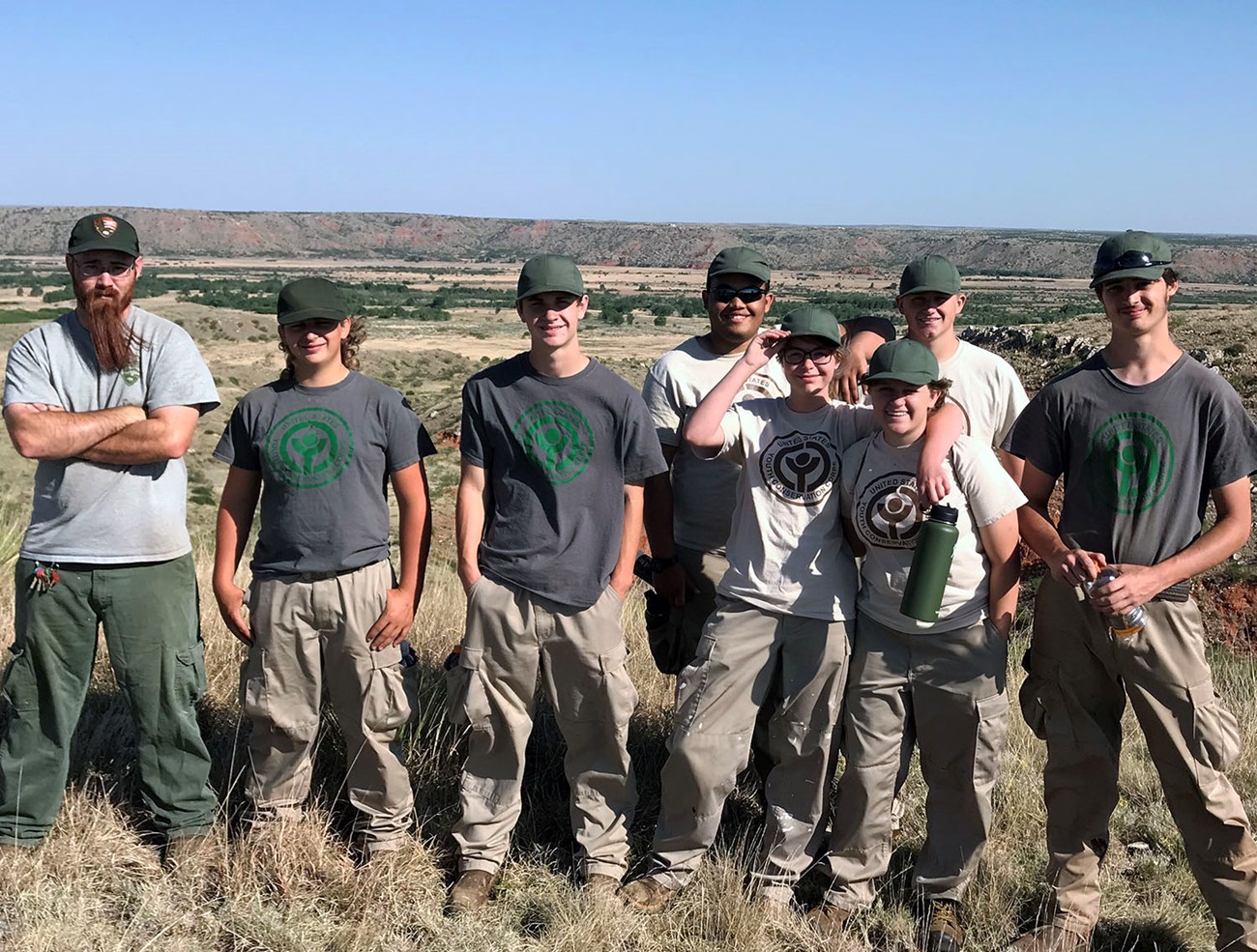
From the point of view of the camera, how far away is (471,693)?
418 cm

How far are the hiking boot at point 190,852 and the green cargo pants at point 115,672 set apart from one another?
0.04 meters

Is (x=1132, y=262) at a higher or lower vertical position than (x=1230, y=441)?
higher

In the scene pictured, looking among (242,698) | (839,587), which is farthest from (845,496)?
(242,698)

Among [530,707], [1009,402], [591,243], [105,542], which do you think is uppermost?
[591,243]

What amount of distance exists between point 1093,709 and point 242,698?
3.04 metres

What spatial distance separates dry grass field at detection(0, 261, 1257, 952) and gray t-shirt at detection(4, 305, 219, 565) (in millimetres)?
1106

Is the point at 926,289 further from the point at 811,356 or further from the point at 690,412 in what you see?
the point at 690,412

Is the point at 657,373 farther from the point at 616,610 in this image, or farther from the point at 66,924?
the point at 66,924

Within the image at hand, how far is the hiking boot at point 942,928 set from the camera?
3928 millimetres

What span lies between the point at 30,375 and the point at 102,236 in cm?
56

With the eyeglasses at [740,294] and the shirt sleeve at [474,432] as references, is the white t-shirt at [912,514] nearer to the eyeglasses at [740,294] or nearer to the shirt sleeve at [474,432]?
the eyeglasses at [740,294]

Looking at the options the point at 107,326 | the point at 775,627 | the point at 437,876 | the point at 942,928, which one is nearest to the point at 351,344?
the point at 107,326

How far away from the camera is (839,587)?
13.1ft

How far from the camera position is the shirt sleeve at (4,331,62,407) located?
13.3ft
